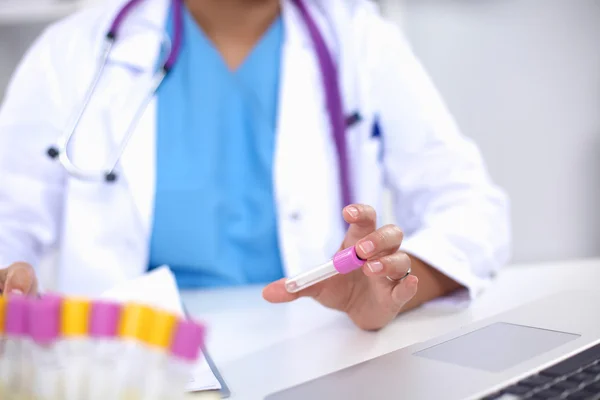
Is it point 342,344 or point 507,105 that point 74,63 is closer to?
point 342,344

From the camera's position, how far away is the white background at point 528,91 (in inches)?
67.9

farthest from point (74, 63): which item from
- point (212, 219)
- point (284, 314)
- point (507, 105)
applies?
point (507, 105)

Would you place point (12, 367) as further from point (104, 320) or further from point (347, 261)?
point (347, 261)

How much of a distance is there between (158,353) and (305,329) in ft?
1.06

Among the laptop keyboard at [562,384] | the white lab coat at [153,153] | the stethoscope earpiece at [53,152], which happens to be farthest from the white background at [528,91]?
the laptop keyboard at [562,384]

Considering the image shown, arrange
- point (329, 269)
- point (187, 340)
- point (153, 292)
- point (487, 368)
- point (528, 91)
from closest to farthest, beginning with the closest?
1. point (187, 340)
2. point (487, 368)
3. point (329, 269)
4. point (153, 292)
5. point (528, 91)

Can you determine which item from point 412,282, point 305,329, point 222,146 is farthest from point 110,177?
point 412,282

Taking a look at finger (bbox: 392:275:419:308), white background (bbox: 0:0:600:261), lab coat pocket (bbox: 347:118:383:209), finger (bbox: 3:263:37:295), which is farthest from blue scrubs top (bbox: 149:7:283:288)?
white background (bbox: 0:0:600:261)

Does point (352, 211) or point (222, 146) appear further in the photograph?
point (222, 146)

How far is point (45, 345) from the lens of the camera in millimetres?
281

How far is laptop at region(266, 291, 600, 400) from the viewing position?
0.34m

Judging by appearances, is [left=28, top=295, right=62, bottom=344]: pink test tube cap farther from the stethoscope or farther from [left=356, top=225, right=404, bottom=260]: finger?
the stethoscope

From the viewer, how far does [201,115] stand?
907 mm

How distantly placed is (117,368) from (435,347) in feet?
0.87
